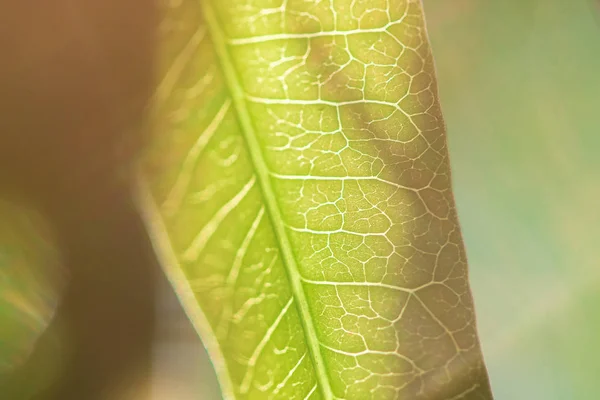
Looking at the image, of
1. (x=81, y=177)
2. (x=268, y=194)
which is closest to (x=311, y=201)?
(x=268, y=194)

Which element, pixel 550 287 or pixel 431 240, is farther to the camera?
pixel 550 287

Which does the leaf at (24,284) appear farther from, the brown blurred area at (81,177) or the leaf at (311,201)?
the leaf at (311,201)

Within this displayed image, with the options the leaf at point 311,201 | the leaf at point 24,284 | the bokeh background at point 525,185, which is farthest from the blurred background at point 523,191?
the leaf at point 311,201

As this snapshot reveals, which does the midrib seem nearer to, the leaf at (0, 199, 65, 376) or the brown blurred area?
the brown blurred area

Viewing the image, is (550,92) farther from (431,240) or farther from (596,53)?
(431,240)

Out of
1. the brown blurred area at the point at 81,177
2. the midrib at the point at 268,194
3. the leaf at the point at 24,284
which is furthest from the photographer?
the leaf at the point at 24,284

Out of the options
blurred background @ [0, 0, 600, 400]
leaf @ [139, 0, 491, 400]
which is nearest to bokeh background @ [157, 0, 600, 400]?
blurred background @ [0, 0, 600, 400]

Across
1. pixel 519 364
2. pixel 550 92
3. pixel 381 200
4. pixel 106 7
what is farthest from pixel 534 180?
pixel 106 7
